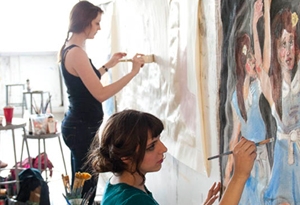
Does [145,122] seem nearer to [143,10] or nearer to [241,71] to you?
[241,71]

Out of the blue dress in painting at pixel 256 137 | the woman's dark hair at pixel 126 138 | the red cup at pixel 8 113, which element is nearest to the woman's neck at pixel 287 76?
the blue dress in painting at pixel 256 137

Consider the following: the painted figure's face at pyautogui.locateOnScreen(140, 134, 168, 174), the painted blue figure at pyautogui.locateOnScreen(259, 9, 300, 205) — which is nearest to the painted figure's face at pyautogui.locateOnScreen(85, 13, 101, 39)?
the painted figure's face at pyautogui.locateOnScreen(140, 134, 168, 174)

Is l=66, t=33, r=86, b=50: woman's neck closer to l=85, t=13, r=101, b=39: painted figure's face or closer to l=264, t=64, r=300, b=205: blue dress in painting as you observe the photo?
l=85, t=13, r=101, b=39: painted figure's face

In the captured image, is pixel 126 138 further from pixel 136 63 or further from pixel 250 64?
pixel 136 63

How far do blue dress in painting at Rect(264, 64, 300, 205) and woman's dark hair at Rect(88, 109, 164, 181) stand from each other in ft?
0.99

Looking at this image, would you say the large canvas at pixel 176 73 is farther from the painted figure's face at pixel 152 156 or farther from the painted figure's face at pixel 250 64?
the painted figure's face at pixel 152 156

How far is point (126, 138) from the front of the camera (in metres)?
1.04

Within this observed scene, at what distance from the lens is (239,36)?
1113mm

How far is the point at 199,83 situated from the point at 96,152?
48cm

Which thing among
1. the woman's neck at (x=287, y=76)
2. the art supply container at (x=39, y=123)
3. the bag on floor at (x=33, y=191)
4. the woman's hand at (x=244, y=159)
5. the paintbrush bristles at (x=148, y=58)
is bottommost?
the bag on floor at (x=33, y=191)

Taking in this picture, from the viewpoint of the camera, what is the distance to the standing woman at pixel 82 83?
1.93 metres

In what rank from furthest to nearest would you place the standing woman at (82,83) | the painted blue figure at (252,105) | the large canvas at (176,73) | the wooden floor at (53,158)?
the wooden floor at (53,158) < the standing woman at (82,83) < the large canvas at (176,73) < the painted blue figure at (252,105)

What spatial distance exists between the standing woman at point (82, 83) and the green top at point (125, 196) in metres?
0.93

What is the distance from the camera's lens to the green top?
0.96 meters
